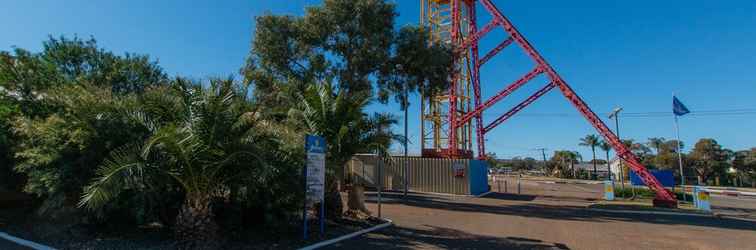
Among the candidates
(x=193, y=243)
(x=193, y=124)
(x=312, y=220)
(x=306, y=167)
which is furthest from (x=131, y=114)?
(x=312, y=220)

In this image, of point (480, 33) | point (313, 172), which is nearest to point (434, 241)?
point (313, 172)

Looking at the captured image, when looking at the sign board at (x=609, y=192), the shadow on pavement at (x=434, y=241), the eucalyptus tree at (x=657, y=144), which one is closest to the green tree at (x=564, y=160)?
the eucalyptus tree at (x=657, y=144)

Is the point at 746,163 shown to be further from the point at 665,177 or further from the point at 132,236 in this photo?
the point at 132,236

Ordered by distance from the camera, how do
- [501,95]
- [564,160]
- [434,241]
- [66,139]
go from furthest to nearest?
1. [564,160]
2. [501,95]
3. [434,241]
4. [66,139]

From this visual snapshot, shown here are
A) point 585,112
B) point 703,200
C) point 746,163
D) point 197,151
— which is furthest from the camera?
point 746,163

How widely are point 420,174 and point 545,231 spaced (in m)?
11.5

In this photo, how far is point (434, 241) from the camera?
24.3ft

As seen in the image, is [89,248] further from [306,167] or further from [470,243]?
[470,243]

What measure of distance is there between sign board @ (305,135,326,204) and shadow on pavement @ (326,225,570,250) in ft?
3.61

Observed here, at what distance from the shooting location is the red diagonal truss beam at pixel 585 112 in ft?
57.7

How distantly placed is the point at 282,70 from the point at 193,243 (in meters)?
11.4

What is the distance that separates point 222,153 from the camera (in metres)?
5.70

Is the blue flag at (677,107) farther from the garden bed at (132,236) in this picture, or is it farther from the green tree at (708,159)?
the green tree at (708,159)

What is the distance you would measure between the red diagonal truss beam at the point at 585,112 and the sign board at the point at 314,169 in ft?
53.4
